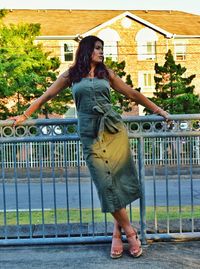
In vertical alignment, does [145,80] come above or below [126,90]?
above

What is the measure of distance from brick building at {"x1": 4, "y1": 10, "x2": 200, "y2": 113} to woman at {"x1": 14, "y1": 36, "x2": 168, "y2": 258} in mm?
29698

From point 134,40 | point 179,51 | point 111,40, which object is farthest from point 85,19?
point 179,51

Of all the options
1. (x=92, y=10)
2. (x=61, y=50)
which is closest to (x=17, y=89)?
(x=61, y=50)

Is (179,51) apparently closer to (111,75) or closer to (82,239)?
(82,239)

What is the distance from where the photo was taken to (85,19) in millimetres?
37375

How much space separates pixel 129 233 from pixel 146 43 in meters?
31.5

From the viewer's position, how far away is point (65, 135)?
4680mm

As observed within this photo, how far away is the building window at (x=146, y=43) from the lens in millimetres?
34531

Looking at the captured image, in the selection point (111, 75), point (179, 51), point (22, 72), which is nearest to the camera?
point (111, 75)

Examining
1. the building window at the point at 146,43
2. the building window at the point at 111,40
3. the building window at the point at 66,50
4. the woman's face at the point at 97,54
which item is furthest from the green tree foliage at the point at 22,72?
the woman's face at the point at 97,54

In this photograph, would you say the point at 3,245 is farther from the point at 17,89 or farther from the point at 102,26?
the point at 102,26

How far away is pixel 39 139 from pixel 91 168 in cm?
78

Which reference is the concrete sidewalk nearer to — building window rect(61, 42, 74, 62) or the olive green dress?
the olive green dress

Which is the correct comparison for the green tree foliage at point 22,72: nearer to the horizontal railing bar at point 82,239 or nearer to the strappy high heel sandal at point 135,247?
the horizontal railing bar at point 82,239
